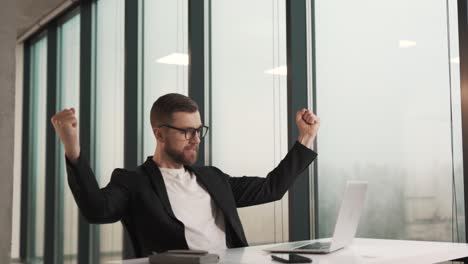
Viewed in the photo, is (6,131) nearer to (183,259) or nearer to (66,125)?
(66,125)

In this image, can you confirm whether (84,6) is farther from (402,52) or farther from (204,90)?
(402,52)

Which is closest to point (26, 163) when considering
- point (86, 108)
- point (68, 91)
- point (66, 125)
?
point (68, 91)

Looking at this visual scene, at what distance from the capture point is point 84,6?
6.78m

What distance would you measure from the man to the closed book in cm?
46

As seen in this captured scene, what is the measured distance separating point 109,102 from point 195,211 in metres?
3.71

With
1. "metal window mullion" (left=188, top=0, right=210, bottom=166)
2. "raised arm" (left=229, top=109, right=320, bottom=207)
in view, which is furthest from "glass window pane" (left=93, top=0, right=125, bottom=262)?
"raised arm" (left=229, top=109, right=320, bottom=207)

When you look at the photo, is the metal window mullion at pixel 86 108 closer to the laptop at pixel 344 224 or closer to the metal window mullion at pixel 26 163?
the metal window mullion at pixel 26 163

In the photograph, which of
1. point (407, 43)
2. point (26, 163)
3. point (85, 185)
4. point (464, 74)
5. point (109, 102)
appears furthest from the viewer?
point (26, 163)

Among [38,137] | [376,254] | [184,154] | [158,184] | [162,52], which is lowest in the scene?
[376,254]

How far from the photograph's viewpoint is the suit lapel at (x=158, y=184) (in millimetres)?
2400

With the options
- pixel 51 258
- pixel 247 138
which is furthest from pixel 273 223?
pixel 51 258

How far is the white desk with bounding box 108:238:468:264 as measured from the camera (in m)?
1.97

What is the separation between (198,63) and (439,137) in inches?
79.9

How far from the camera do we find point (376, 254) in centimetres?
212
